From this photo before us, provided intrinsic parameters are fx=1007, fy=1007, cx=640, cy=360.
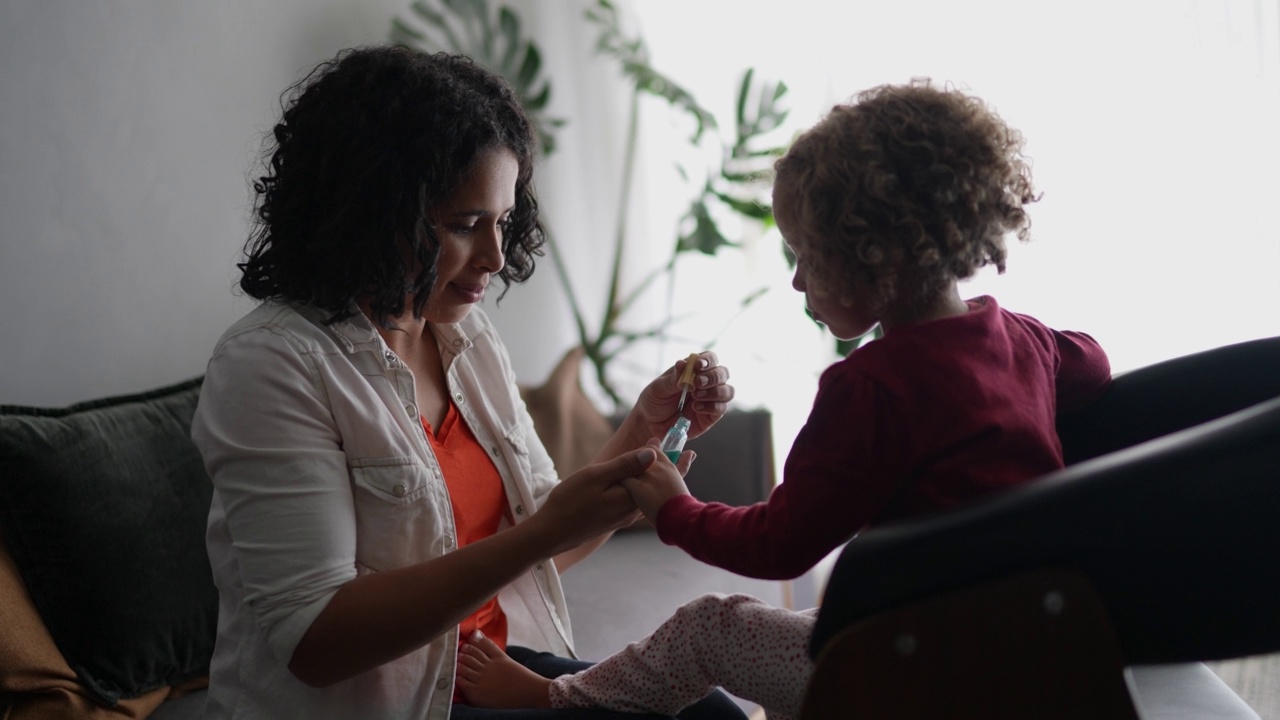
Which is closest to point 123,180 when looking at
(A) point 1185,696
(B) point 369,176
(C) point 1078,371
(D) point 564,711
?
(B) point 369,176

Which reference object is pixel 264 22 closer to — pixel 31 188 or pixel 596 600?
pixel 31 188

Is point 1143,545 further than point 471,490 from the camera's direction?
No

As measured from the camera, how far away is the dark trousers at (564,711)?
118cm

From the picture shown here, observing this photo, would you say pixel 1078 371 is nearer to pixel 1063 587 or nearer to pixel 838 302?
pixel 838 302

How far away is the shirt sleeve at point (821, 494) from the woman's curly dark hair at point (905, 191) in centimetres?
14

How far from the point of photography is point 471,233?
1.28 metres

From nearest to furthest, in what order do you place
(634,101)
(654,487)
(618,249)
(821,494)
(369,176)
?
(821,494) < (654,487) < (369,176) < (618,249) < (634,101)

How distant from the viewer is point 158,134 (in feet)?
6.34

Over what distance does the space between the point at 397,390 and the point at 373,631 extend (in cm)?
33

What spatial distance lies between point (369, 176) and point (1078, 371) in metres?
0.85

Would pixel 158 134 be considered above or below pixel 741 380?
above

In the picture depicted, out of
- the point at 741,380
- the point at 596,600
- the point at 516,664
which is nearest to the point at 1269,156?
the point at 741,380

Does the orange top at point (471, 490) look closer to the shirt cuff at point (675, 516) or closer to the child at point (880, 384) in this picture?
the child at point (880, 384)

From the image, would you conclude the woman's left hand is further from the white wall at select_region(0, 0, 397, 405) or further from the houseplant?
the houseplant
